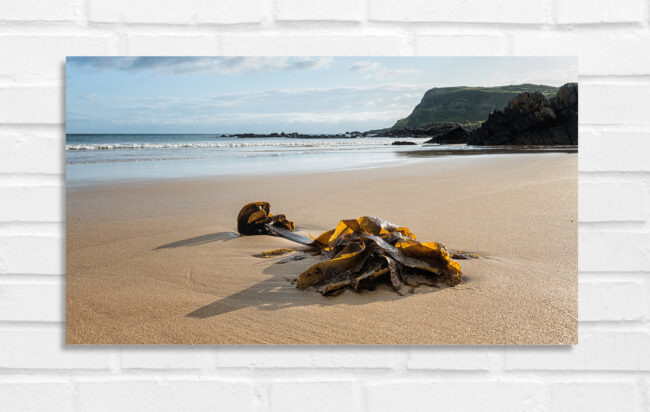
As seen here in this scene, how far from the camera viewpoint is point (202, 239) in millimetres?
2412

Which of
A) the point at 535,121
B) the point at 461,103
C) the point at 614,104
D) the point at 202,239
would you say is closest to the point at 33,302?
the point at 202,239

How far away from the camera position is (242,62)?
211 cm
